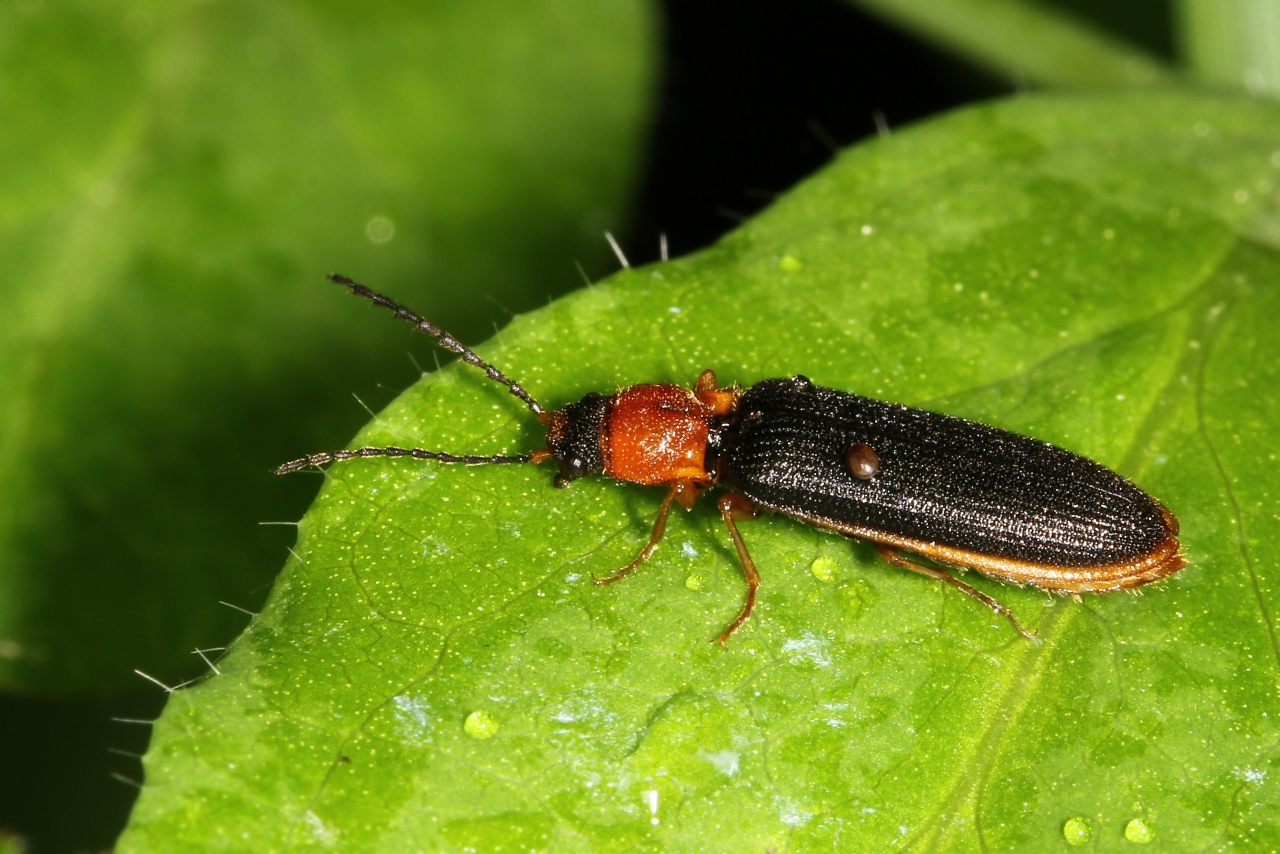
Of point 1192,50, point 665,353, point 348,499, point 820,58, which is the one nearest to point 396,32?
point 820,58

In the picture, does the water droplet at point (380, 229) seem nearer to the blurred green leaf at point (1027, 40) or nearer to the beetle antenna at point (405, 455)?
the beetle antenna at point (405, 455)

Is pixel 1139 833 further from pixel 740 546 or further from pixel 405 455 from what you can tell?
pixel 405 455

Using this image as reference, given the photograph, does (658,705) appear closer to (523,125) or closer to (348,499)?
(348,499)

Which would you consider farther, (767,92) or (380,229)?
(767,92)

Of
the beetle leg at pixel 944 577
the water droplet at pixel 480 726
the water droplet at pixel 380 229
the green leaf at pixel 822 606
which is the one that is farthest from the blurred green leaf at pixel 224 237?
the beetle leg at pixel 944 577

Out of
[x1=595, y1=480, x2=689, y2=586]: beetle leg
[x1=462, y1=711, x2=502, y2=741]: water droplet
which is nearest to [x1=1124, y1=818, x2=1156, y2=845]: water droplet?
[x1=595, y1=480, x2=689, y2=586]: beetle leg

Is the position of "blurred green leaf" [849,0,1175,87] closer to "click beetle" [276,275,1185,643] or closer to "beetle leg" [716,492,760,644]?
→ "click beetle" [276,275,1185,643]

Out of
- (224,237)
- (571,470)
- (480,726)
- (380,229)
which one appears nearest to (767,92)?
(380,229)
